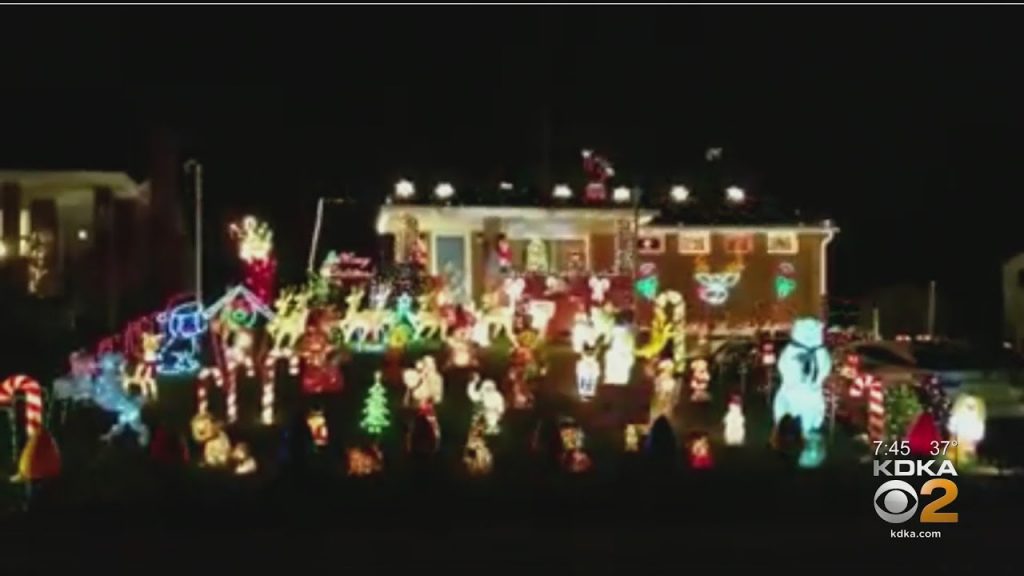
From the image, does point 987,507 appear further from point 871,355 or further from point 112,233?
point 112,233

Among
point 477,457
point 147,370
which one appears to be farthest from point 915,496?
point 147,370

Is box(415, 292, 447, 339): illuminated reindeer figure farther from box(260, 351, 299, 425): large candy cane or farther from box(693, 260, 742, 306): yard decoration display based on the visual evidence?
box(693, 260, 742, 306): yard decoration display

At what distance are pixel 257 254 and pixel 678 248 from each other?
39.7 feet

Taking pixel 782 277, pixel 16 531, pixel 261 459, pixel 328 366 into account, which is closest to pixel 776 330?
pixel 782 277

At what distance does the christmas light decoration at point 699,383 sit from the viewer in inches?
827

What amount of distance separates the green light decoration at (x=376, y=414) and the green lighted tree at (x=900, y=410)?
615 centimetres

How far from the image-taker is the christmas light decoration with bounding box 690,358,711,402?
827 inches

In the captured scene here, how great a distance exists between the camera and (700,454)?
16.2 metres

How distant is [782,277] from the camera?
33.6 meters

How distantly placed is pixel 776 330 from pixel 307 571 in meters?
21.6

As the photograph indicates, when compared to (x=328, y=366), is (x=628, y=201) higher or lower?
higher

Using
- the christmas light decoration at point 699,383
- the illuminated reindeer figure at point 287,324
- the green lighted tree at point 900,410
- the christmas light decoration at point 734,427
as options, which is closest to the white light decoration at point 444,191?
the illuminated reindeer figure at point 287,324

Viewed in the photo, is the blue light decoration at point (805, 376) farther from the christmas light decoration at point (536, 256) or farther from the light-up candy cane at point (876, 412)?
the christmas light decoration at point (536, 256)

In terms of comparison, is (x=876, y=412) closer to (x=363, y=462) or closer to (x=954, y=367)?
(x=954, y=367)
